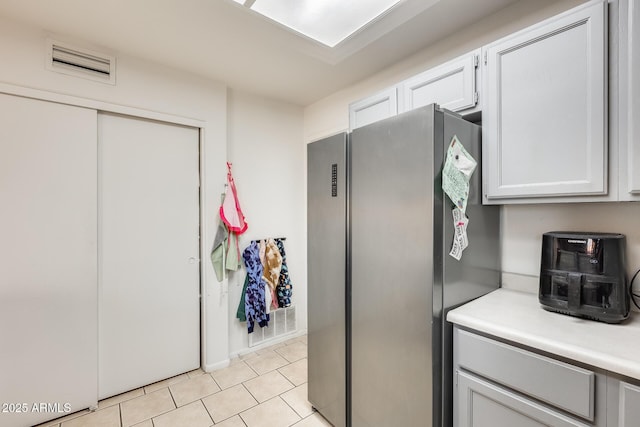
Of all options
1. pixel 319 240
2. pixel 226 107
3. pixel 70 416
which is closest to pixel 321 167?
pixel 319 240

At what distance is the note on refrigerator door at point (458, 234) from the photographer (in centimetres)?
132

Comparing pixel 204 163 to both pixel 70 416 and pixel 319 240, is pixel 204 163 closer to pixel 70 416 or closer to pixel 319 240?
pixel 319 240

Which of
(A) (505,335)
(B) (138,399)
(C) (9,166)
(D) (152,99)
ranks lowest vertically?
(B) (138,399)

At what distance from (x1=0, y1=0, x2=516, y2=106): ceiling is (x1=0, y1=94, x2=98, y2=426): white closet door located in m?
0.56

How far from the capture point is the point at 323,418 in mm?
1914

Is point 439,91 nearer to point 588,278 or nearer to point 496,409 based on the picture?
point 588,278

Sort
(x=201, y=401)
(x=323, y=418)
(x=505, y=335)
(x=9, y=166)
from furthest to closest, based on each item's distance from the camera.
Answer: (x=201, y=401) → (x=323, y=418) → (x=9, y=166) → (x=505, y=335)

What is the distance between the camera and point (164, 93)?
2.30m

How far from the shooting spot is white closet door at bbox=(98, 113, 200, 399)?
6.94 ft

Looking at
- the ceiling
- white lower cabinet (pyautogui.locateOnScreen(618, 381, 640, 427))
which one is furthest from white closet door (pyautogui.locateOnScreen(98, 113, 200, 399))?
white lower cabinet (pyautogui.locateOnScreen(618, 381, 640, 427))

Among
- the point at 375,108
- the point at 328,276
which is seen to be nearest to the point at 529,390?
the point at 328,276

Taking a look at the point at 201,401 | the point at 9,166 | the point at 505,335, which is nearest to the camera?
the point at 505,335

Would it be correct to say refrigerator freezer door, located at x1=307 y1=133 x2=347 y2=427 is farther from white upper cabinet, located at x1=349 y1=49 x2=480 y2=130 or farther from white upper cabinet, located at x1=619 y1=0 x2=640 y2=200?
white upper cabinet, located at x1=619 y1=0 x2=640 y2=200

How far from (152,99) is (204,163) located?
2.02 ft
